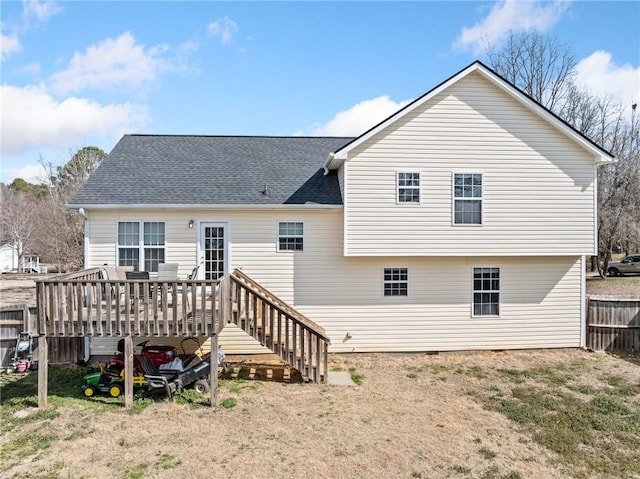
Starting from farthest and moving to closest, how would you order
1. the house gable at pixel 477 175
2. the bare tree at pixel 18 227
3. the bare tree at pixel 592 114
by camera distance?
the bare tree at pixel 18 227
the bare tree at pixel 592 114
the house gable at pixel 477 175

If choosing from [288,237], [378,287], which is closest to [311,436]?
[378,287]

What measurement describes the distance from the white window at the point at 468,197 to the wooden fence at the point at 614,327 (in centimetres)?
469

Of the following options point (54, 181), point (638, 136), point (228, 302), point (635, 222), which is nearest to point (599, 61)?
point (638, 136)

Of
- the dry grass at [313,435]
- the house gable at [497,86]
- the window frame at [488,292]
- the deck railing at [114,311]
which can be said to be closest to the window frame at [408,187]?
the house gable at [497,86]

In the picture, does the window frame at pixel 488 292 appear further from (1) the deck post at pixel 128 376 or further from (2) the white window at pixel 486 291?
(1) the deck post at pixel 128 376

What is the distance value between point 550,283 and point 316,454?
9.07 meters

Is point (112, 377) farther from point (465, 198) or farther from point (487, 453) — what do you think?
point (465, 198)

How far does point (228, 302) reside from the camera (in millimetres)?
8633

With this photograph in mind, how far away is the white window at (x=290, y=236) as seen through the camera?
11.1m

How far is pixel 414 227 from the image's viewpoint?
1057 cm

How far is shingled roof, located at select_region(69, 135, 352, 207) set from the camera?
10805mm

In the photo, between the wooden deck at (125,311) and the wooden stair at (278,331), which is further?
the wooden stair at (278,331)

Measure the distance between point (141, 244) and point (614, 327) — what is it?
44.7ft

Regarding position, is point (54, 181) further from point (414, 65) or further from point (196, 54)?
point (414, 65)
